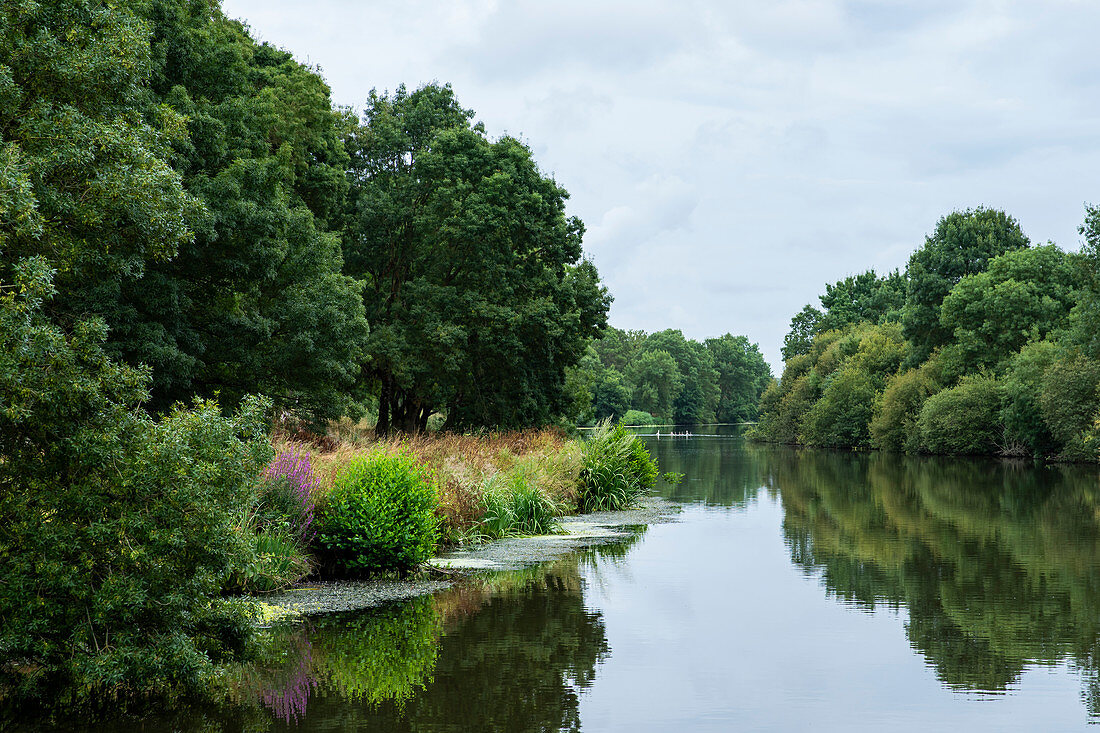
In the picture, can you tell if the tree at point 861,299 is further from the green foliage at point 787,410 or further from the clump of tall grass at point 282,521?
the clump of tall grass at point 282,521

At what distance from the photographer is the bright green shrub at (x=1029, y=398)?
5034 cm

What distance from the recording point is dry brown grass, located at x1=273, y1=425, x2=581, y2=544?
16.1m

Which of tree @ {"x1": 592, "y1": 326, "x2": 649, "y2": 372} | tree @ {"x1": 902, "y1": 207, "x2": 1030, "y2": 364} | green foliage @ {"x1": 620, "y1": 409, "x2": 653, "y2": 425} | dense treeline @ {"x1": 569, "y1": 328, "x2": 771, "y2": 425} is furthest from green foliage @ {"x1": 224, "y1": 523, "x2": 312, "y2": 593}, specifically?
tree @ {"x1": 592, "y1": 326, "x2": 649, "y2": 372}

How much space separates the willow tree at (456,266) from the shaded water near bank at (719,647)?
1907 centimetres

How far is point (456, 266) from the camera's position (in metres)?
37.9

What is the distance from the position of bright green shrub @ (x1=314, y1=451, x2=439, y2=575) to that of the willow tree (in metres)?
21.0

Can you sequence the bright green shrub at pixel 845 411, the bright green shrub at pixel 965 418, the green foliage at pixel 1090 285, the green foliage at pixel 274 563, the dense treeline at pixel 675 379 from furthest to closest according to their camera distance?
the dense treeline at pixel 675 379, the bright green shrub at pixel 845 411, the bright green shrub at pixel 965 418, the green foliage at pixel 1090 285, the green foliage at pixel 274 563

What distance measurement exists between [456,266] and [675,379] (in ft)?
433

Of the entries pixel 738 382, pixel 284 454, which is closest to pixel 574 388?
pixel 284 454

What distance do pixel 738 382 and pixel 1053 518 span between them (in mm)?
169890

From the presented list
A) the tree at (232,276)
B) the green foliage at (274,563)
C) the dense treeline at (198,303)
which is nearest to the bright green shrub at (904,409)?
the dense treeline at (198,303)

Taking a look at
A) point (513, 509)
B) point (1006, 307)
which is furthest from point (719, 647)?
point (1006, 307)

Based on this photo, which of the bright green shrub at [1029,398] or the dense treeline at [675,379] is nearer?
the bright green shrub at [1029,398]

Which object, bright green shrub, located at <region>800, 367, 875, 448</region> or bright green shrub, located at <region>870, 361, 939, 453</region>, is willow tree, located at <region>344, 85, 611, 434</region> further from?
bright green shrub, located at <region>800, 367, 875, 448</region>
